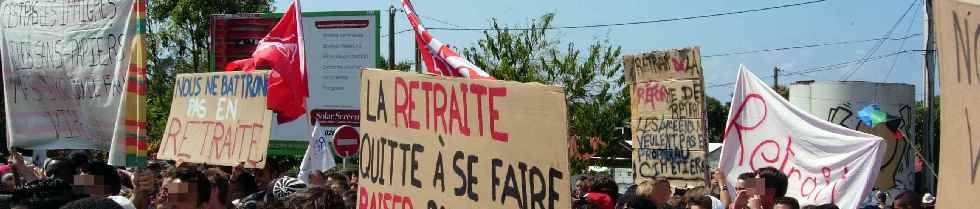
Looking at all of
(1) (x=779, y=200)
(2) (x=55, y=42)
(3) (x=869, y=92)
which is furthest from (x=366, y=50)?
(1) (x=779, y=200)

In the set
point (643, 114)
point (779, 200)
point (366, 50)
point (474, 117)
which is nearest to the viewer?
point (474, 117)

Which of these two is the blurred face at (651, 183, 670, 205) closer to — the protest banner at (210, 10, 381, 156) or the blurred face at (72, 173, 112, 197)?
the blurred face at (72, 173, 112, 197)

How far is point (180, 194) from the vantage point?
5.20 metres

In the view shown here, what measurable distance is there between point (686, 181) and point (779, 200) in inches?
147

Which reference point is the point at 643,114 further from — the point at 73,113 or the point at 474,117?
the point at 474,117

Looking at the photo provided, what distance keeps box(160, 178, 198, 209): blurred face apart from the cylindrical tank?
49.6ft

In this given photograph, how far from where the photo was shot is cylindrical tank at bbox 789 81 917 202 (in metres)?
18.4

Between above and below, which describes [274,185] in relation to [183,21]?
below

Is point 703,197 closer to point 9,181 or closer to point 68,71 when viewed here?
point 68,71

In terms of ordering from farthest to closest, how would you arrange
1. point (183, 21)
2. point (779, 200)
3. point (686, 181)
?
point (183, 21)
point (686, 181)
point (779, 200)

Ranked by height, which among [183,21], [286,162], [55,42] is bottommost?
[286,162]

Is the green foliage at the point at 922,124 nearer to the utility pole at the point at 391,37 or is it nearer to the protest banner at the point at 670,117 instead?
the protest banner at the point at 670,117

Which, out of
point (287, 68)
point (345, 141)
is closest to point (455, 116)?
point (287, 68)

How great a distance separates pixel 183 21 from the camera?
33562 mm
